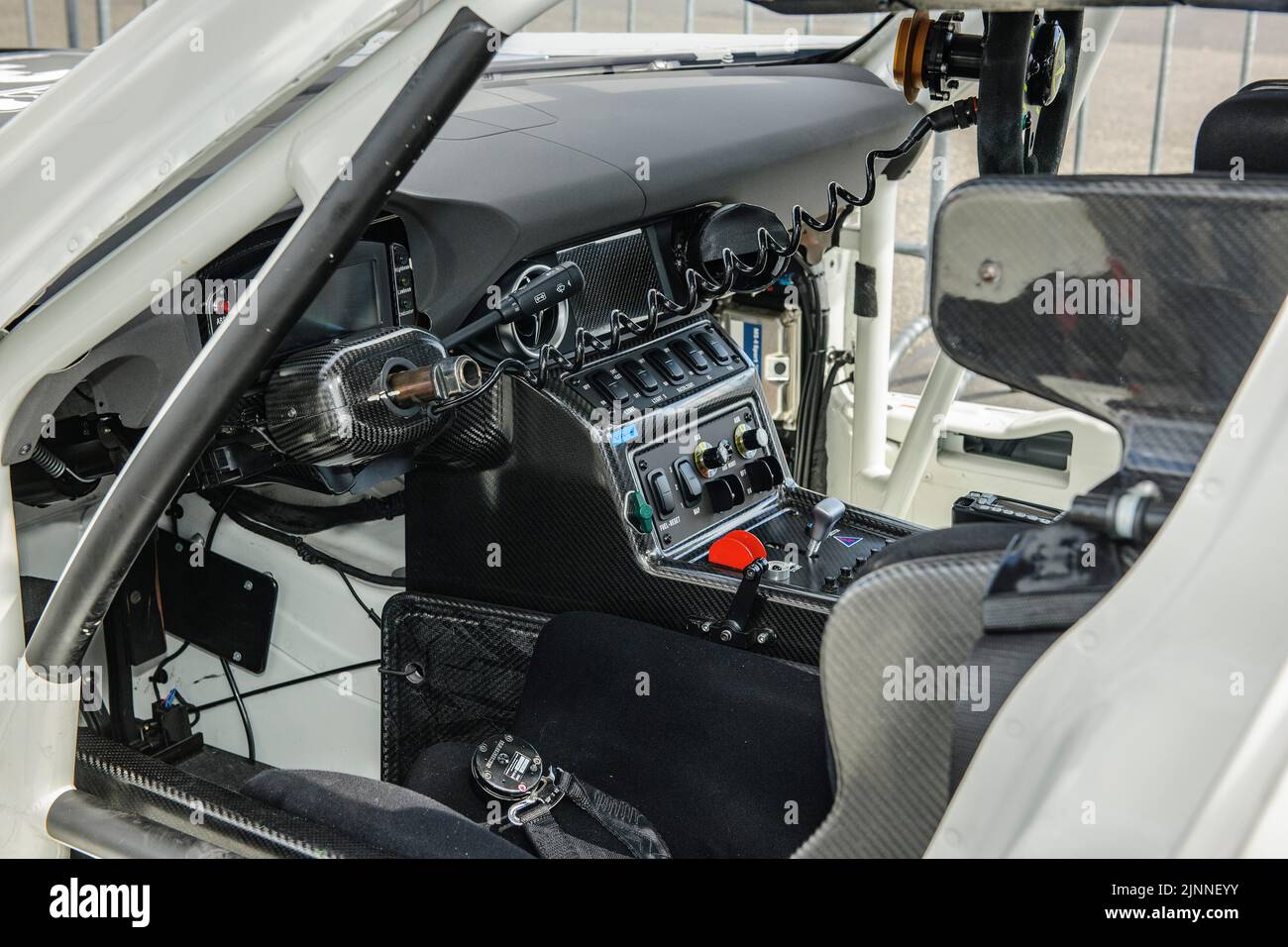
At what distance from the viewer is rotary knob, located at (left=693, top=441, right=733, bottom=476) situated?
87.6 inches

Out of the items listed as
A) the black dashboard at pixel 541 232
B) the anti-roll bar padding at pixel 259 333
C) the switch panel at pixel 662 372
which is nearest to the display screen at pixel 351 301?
the black dashboard at pixel 541 232

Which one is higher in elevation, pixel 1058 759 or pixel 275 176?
pixel 275 176

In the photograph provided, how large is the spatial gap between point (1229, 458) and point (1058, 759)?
250 mm

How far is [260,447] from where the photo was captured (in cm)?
177

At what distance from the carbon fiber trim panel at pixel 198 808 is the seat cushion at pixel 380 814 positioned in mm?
19

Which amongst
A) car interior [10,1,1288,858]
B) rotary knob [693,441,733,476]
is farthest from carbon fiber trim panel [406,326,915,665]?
rotary knob [693,441,733,476]

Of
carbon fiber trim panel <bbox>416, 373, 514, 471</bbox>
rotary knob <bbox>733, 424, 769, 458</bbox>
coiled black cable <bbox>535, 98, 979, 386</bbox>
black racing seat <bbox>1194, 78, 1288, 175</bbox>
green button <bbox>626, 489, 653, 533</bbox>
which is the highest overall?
black racing seat <bbox>1194, 78, 1288, 175</bbox>

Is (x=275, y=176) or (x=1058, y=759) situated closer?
(x=1058, y=759)

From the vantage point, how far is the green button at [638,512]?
2041 millimetres

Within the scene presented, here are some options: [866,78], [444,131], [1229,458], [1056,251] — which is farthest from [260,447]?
[866,78]

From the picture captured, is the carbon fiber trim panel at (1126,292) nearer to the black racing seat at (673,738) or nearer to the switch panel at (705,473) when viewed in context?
the black racing seat at (673,738)

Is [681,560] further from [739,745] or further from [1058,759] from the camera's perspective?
[1058,759]

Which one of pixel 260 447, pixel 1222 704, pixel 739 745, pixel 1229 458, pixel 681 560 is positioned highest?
pixel 1229 458

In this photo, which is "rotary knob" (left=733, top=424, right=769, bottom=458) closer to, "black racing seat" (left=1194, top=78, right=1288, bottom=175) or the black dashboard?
the black dashboard
